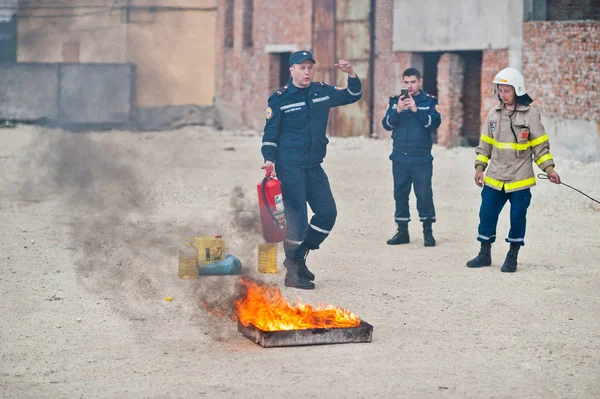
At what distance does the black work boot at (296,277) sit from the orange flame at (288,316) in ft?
4.04

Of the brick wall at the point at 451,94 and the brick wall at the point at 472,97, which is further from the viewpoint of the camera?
the brick wall at the point at 472,97

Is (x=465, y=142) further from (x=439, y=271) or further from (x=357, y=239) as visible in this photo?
(x=439, y=271)

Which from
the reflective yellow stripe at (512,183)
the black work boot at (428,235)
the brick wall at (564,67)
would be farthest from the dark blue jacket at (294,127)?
the brick wall at (564,67)

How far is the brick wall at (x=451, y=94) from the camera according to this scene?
24.0m

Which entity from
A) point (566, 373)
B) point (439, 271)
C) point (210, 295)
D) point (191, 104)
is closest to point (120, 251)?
point (210, 295)

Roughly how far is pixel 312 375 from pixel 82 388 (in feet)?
4.54

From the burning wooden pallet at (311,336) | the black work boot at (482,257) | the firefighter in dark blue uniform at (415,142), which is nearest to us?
the burning wooden pallet at (311,336)

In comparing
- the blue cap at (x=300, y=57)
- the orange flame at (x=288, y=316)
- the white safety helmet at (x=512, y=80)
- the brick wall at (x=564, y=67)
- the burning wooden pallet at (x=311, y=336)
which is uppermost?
the brick wall at (x=564, y=67)

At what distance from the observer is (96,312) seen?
787cm

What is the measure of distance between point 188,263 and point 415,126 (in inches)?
130

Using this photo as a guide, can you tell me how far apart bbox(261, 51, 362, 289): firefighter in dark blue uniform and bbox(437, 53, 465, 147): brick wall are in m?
15.4

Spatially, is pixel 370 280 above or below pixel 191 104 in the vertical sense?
below

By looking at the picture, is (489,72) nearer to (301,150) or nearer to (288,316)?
(301,150)

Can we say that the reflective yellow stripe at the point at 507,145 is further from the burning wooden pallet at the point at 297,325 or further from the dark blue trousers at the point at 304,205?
the burning wooden pallet at the point at 297,325
